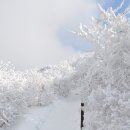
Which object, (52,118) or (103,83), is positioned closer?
(103,83)

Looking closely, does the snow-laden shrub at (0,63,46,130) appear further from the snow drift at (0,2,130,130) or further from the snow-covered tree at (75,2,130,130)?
the snow-covered tree at (75,2,130,130)

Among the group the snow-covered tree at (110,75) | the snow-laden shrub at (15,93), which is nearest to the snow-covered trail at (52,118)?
the snow-laden shrub at (15,93)

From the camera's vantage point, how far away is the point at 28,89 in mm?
16312

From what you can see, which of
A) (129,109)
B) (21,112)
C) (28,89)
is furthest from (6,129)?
(129,109)

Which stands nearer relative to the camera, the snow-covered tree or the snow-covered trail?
the snow-covered tree

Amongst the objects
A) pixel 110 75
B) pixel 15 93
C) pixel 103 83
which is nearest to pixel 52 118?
pixel 15 93

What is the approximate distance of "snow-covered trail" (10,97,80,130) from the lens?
44.5ft

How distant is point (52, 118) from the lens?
49.3ft

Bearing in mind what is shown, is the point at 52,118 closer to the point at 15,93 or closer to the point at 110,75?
the point at 15,93

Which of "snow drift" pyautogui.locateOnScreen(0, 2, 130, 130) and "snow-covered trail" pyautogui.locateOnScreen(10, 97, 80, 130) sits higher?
"snow drift" pyautogui.locateOnScreen(0, 2, 130, 130)

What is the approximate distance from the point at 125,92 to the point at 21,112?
7306 millimetres

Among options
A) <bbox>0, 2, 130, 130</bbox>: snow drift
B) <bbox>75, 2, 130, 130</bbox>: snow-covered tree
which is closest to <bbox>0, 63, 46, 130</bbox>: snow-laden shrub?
<bbox>0, 2, 130, 130</bbox>: snow drift

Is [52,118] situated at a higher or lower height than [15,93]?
lower

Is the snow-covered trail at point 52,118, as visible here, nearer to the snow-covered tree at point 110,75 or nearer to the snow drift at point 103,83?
the snow drift at point 103,83
